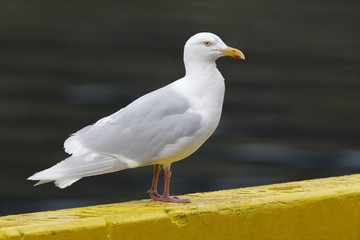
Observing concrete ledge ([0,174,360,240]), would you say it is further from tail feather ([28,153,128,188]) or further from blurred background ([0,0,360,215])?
blurred background ([0,0,360,215])

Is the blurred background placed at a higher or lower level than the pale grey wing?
higher

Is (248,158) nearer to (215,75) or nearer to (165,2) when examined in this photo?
(215,75)

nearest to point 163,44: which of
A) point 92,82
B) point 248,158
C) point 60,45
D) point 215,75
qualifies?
point 60,45

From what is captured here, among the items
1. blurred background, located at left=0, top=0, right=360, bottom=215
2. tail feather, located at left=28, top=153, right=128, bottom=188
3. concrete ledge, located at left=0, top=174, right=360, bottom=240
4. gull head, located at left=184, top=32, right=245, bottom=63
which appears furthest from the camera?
blurred background, located at left=0, top=0, right=360, bottom=215

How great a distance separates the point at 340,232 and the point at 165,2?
86.4ft

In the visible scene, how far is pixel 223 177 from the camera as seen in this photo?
37.1 ft

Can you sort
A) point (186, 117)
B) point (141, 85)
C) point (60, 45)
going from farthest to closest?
point (60, 45), point (141, 85), point (186, 117)

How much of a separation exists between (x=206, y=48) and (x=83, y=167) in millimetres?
844

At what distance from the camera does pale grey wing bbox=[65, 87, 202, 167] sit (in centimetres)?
509

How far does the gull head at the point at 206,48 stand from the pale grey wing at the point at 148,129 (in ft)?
0.72

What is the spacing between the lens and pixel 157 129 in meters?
5.12

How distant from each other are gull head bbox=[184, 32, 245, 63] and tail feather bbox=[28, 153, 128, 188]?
64cm

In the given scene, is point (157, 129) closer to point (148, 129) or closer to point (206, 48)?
point (148, 129)

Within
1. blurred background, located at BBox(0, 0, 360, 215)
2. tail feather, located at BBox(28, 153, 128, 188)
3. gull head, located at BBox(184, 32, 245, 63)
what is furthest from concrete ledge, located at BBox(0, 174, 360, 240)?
blurred background, located at BBox(0, 0, 360, 215)
